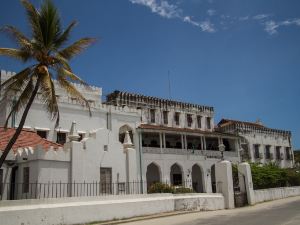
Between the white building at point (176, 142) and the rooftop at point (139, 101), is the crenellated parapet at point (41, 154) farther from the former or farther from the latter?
the rooftop at point (139, 101)

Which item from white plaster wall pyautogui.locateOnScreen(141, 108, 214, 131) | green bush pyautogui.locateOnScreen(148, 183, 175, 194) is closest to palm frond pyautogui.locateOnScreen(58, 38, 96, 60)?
green bush pyautogui.locateOnScreen(148, 183, 175, 194)

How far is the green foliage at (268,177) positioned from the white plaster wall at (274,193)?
0.53 metres

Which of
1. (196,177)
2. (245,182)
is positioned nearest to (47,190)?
(245,182)

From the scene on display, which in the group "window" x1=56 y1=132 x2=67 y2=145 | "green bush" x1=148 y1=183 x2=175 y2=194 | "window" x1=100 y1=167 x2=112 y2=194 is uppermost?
"window" x1=56 y1=132 x2=67 y2=145

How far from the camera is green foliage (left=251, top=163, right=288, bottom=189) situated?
28388mm

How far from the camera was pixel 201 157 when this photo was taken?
36281mm

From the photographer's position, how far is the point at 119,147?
19547 millimetres

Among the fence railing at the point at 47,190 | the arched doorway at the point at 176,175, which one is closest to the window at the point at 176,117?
the arched doorway at the point at 176,175

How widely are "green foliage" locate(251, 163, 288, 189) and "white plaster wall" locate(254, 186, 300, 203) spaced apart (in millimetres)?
525

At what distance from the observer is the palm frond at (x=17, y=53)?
14.4 metres

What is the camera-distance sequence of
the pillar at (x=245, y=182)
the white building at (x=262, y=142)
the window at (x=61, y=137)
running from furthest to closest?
the white building at (x=262, y=142) → the window at (x=61, y=137) → the pillar at (x=245, y=182)

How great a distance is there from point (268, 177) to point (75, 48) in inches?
823

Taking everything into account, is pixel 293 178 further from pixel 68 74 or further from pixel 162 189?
pixel 68 74

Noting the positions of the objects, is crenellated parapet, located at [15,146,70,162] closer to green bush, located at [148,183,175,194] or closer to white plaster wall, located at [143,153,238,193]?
green bush, located at [148,183,175,194]
